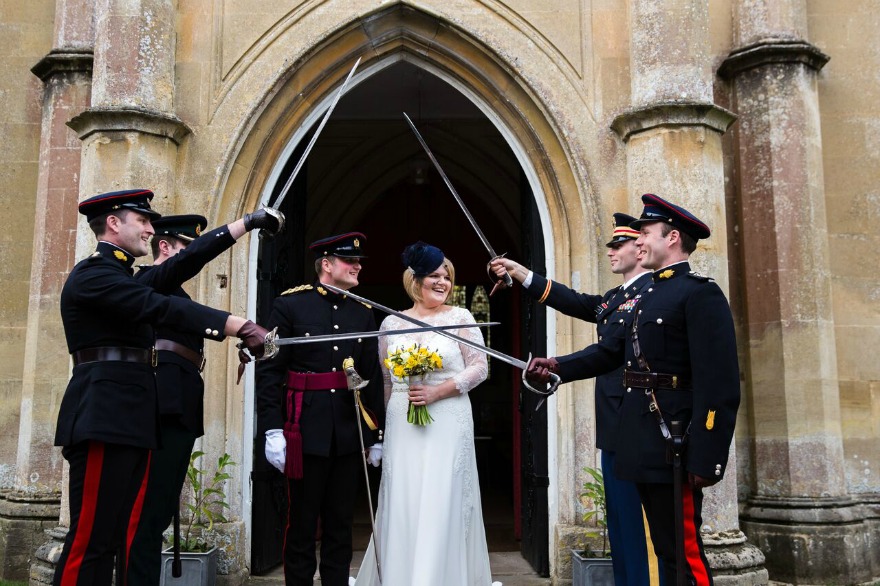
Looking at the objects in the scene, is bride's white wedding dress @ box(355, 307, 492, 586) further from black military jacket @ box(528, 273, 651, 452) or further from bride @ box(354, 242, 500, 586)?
black military jacket @ box(528, 273, 651, 452)

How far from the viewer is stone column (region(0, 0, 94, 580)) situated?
613cm

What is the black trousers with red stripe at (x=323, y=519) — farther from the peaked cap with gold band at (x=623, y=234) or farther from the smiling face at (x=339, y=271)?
the peaked cap with gold band at (x=623, y=234)

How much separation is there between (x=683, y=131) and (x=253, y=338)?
3.32 metres

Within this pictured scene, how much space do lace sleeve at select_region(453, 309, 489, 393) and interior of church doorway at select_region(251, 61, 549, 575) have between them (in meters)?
1.46

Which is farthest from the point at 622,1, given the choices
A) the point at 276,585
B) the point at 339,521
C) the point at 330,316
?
the point at 276,585

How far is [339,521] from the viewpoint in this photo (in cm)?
441

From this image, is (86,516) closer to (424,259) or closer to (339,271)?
(339,271)

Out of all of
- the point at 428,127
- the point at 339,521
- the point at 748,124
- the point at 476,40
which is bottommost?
the point at 339,521

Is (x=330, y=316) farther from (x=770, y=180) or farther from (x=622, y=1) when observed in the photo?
(x=770, y=180)

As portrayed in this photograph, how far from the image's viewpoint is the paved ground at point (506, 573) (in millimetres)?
5684

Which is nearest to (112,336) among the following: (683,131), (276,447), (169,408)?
(169,408)

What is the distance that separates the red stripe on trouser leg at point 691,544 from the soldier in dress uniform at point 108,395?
1735 millimetres

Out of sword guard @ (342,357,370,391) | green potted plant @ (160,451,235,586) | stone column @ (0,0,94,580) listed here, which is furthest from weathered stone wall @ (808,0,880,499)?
stone column @ (0,0,94,580)

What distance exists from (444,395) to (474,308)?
11093 mm
